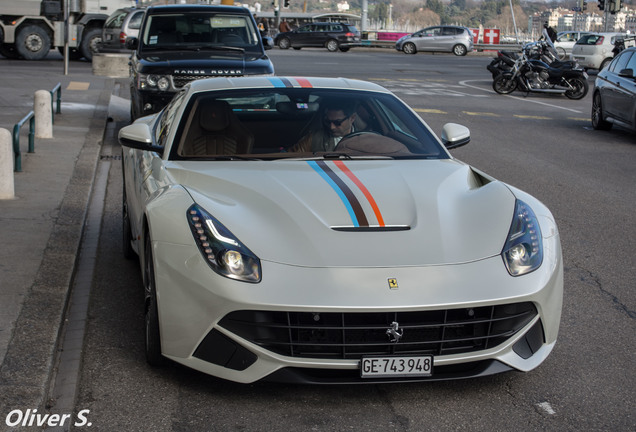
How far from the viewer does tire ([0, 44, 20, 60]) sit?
30484 mm

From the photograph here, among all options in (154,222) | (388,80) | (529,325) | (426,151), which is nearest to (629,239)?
(426,151)

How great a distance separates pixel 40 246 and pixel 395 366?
374 centimetres

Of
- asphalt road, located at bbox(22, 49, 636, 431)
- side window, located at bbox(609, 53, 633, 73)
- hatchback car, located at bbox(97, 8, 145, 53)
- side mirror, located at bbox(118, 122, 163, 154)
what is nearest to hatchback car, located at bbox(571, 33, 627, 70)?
hatchback car, located at bbox(97, 8, 145, 53)

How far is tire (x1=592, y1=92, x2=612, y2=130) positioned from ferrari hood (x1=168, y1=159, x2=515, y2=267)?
41.1 feet

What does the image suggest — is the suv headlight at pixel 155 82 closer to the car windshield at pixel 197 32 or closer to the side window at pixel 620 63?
the car windshield at pixel 197 32

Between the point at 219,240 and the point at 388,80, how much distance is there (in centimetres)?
2418

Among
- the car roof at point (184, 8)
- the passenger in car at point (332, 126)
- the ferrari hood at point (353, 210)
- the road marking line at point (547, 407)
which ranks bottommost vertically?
the road marking line at point (547, 407)

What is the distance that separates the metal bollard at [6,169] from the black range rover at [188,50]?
4003mm

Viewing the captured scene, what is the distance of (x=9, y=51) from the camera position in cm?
3123

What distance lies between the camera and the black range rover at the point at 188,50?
12.6 meters

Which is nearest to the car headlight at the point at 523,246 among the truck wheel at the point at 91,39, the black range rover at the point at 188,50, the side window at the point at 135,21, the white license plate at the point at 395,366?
the white license plate at the point at 395,366

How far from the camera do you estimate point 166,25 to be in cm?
1406

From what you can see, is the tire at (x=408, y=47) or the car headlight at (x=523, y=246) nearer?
the car headlight at (x=523, y=246)

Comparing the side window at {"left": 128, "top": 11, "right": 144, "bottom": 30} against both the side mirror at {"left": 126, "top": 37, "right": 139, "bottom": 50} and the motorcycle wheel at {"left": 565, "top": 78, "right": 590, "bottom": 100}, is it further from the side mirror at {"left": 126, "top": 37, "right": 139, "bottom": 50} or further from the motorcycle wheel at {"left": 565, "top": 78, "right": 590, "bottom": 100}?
the motorcycle wheel at {"left": 565, "top": 78, "right": 590, "bottom": 100}
